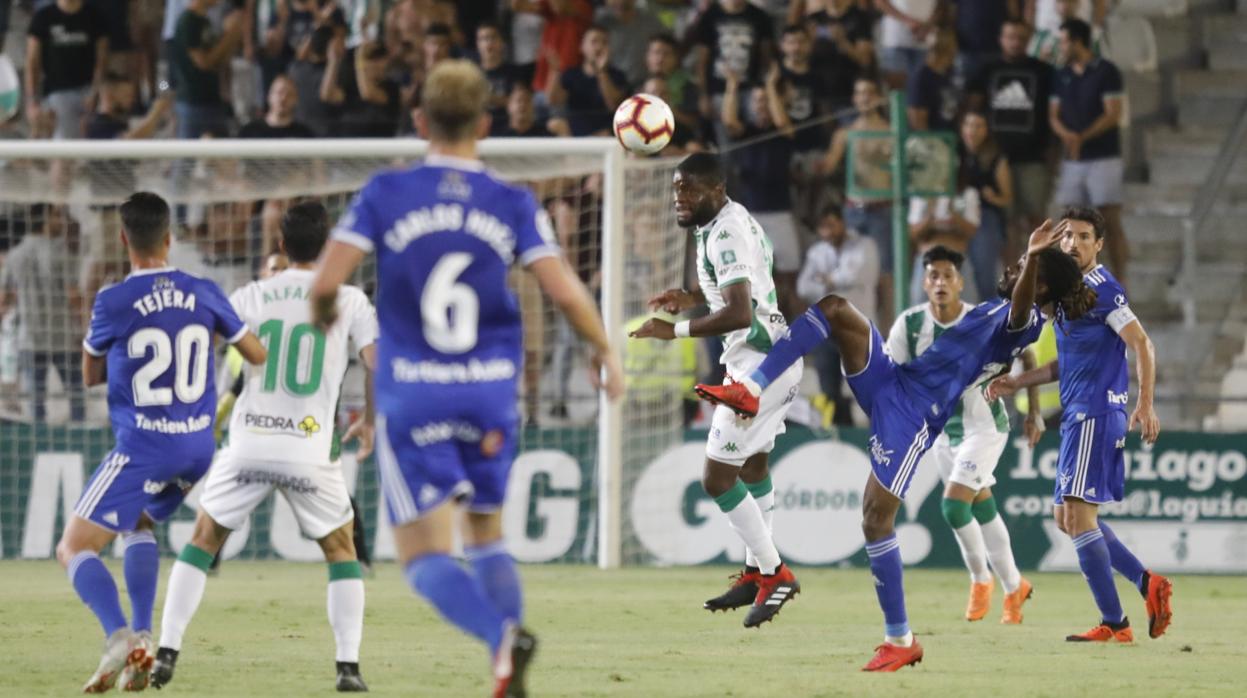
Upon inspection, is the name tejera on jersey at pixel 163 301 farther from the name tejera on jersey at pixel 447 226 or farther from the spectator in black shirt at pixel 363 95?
the spectator in black shirt at pixel 363 95

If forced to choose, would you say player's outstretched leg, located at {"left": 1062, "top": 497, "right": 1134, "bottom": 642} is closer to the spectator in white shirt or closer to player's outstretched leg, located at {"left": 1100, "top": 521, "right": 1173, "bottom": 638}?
player's outstretched leg, located at {"left": 1100, "top": 521, "right": 1173, "bottom": 638}

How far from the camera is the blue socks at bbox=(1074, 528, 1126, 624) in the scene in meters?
10.7

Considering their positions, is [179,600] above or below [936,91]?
below

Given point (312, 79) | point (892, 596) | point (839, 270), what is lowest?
point (892, 596)

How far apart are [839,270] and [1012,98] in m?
2.35

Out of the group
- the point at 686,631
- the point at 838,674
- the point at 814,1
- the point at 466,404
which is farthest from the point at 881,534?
the point at 814,1

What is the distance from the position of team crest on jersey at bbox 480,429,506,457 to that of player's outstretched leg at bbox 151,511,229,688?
7.15 feet

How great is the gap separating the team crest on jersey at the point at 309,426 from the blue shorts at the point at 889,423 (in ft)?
8.62

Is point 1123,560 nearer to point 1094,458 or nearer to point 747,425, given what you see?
point 1094,458

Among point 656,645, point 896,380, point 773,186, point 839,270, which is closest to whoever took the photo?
point 896,380

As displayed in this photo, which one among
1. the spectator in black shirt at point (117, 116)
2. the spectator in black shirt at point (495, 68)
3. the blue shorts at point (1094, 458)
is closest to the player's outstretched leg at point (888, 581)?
the blue shorts at point (1094, 458)

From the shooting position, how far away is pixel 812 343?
955 cm

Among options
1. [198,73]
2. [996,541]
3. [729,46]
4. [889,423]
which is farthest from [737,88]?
[889,423]

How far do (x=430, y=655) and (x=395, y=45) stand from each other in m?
12.0
